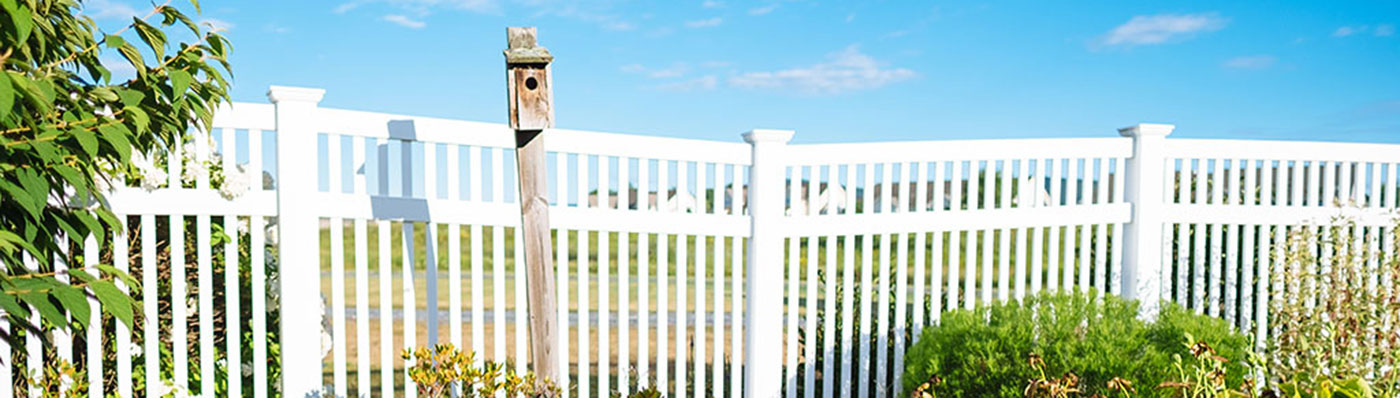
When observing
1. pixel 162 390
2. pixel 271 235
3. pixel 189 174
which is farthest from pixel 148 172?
pixel 162 390

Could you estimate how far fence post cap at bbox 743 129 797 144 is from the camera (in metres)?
4.43

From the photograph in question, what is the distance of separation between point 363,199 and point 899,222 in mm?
2443

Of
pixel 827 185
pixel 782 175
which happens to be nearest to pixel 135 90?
pixel 782 175

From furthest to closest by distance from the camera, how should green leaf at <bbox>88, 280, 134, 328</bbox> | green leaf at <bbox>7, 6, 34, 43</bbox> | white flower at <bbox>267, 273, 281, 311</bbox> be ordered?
white flower at <bbox>267, 273, 281, 311</bbox> < green leaf at <bbox>88, 280, 134, 328</bbox> < green leaf at <bbox>7, 6, 34, 43</bbox>

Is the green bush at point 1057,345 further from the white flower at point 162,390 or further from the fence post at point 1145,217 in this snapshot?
the white flower at point 162,390

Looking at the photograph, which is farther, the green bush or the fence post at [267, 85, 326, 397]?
the fence post at [267, 85, 326, 397]

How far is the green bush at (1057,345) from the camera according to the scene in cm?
395

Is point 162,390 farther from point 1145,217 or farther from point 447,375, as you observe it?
point 1145,217

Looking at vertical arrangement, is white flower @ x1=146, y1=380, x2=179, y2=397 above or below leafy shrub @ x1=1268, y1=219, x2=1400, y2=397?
below

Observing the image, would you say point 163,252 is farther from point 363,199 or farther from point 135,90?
point 135,90

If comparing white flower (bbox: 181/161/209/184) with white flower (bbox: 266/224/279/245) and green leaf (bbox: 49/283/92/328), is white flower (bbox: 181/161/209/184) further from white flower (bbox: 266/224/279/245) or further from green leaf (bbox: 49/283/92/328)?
green leaf (bbox: 49/283/92/328)

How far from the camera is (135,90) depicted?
3258 millimetres

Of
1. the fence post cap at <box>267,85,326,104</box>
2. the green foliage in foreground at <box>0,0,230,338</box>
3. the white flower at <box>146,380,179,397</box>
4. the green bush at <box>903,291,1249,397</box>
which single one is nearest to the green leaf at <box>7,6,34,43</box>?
the green foliage in foreground at <box>0,0,230,338</box>

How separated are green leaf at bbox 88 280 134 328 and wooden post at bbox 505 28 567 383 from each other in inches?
55.2
